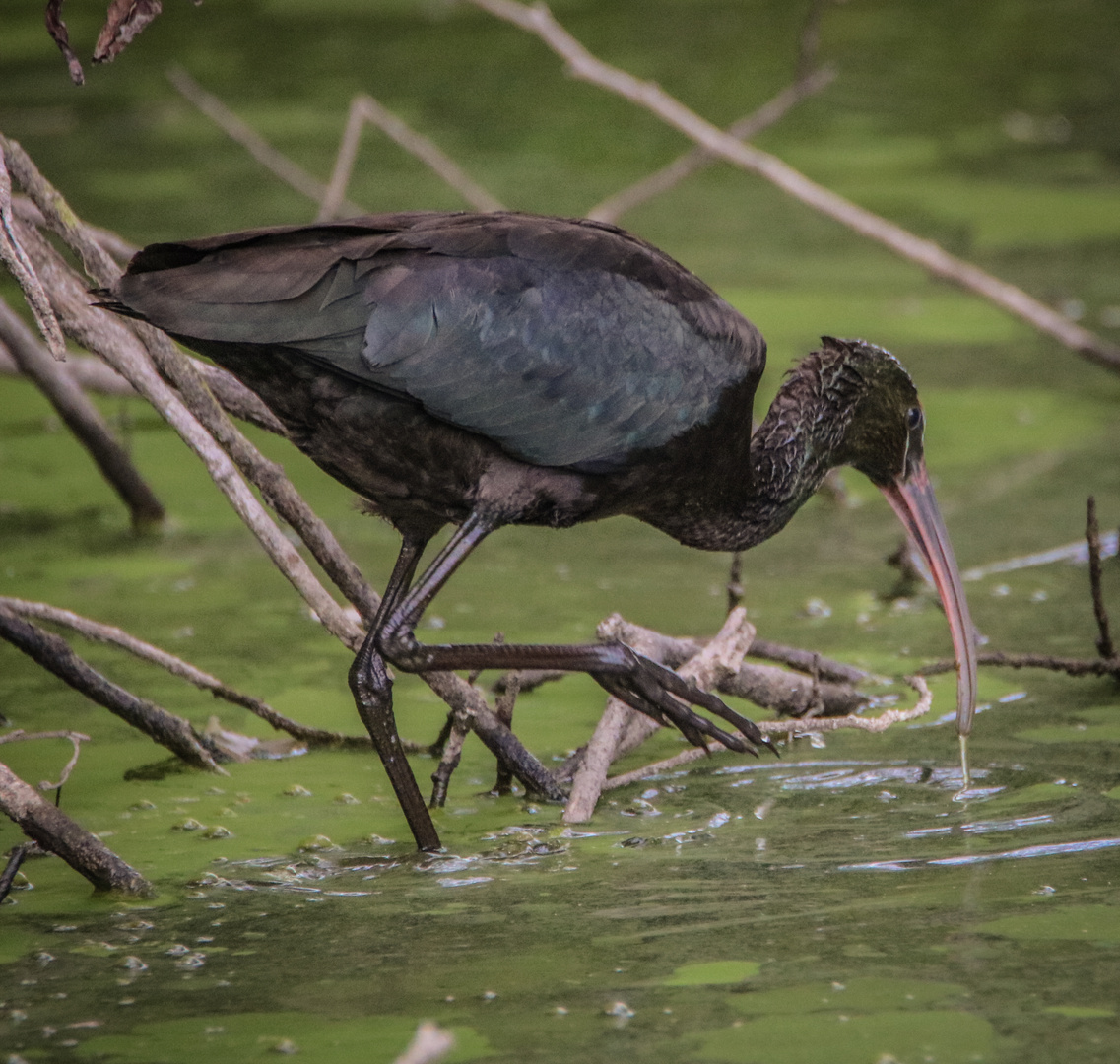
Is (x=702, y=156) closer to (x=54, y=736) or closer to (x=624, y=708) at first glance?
(x=624, y=708)

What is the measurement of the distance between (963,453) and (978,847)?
4128mm

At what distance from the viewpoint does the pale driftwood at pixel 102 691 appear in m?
4.71

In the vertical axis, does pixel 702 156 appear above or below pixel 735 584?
above

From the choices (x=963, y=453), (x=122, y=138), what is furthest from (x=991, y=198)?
(x=122, y=138)

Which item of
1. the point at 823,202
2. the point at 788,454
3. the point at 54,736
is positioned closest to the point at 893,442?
the point at 788,454

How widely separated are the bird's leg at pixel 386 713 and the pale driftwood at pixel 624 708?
1.23 feet

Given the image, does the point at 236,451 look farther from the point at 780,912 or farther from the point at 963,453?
the point at 963,453

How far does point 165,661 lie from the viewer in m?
4.90

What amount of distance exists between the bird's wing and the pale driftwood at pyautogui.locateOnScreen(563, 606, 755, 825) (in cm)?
63

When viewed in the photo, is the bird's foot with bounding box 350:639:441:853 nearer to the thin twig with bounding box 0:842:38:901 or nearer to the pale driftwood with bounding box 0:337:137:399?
the thin twig with bounding box 0:842:38:901

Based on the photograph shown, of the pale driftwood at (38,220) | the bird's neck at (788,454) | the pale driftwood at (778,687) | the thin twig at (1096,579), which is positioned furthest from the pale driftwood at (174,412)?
the thin twig at (1096,579)

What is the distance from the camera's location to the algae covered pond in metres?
3.35

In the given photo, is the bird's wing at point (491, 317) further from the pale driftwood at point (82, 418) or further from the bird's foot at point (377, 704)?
the pale driftwood at point (82, 418)

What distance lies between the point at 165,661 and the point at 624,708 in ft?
4.11
